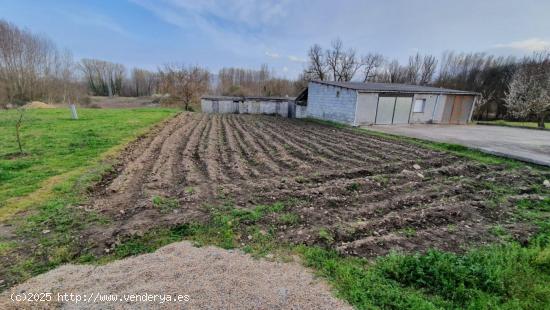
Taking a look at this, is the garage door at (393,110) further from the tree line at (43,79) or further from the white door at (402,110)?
the tree line at (43,79)

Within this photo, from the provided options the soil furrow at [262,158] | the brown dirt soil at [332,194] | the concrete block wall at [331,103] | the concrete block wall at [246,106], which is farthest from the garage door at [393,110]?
the concrete block wall at [246,106]

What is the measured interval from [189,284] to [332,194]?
120 inches

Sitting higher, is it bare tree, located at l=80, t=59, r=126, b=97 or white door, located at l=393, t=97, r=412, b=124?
bare tree, located at l=80, t=59, r=126, b=97

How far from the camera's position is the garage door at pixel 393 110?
16.4m

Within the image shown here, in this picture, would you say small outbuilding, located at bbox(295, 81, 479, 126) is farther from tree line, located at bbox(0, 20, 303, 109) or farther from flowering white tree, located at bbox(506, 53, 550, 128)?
tree line, located at bbox(0, 20, 303, 109)

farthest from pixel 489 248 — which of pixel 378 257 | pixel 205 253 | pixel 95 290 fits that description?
pixel 95 290

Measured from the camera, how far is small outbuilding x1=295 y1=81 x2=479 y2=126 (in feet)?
52.4

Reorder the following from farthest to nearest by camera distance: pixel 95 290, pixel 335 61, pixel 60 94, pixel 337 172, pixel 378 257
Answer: pixel 335 61, pixel 60 94, pixel 337 172, pixel 378 257, pixel 95 290

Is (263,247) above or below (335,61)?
below

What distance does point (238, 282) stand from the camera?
237cm

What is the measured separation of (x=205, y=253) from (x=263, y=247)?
2.35ft

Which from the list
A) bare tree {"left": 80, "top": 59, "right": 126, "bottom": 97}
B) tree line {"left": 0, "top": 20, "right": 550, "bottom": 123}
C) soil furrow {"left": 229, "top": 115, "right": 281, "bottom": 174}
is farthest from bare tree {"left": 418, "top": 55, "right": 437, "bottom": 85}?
bare tree {"left": 80, "top": 59, "right": 126, "bottom": 97}

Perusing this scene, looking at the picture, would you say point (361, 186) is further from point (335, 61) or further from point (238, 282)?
point (335, 61)

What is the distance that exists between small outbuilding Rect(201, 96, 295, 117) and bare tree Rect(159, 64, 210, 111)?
3.72 metres
